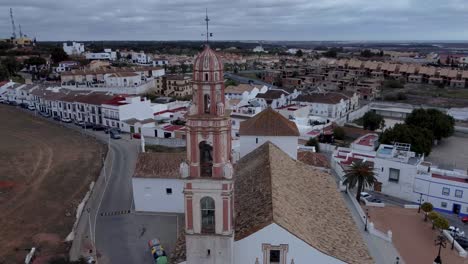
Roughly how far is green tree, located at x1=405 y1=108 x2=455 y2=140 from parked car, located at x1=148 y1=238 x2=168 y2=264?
131 ft

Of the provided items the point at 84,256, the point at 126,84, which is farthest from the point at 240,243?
the point at 126,84

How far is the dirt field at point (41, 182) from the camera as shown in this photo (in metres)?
26.1

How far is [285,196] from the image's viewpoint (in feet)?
60.4

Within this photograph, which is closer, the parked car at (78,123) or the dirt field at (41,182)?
the dirt field at (41,182)

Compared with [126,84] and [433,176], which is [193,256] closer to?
[433,176]

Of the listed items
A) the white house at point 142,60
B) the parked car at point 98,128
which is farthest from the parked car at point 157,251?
the white house at point 142,60

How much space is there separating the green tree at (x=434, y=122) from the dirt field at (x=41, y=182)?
135 feet

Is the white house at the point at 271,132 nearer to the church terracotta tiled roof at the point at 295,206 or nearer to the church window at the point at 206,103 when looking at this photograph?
the church terracotta tiled roof at the point at 295,206

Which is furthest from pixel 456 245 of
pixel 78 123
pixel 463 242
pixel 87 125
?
pixel 78 123

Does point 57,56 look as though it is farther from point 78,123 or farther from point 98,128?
point 98,128

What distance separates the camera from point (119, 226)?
2747 cm

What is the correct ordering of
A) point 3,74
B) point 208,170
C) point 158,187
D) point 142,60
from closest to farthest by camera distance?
1. point 208,170
2. point 158,187
3. point 3,74
4. point 142,60

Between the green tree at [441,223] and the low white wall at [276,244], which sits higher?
the low white wall at [276,244]

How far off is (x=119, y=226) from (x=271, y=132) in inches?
515
